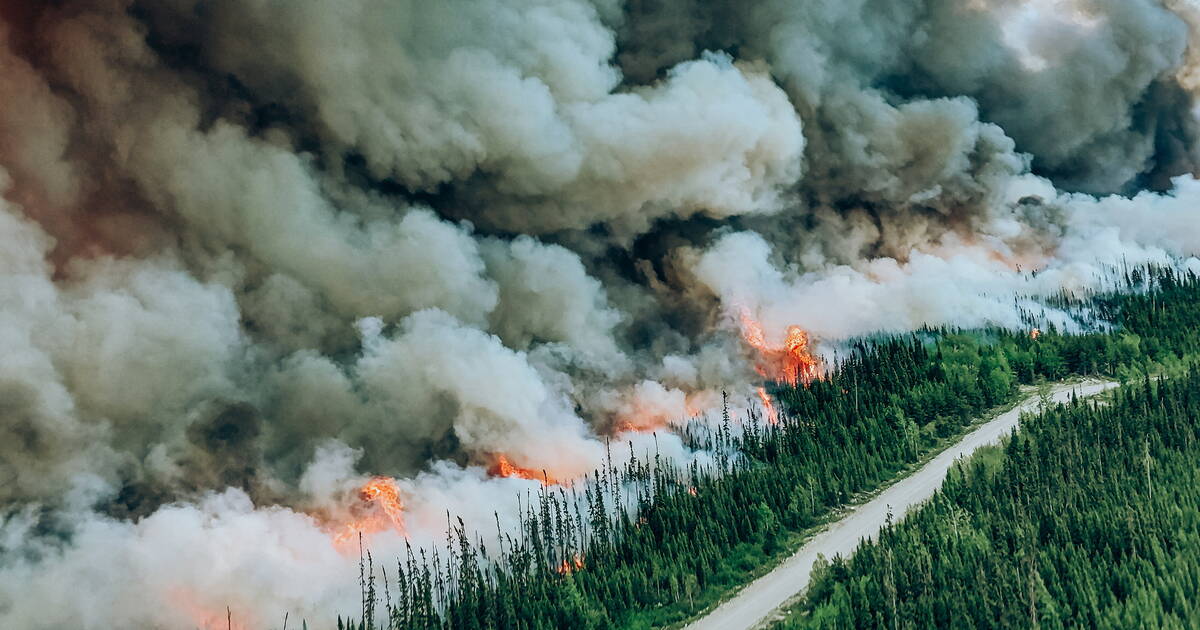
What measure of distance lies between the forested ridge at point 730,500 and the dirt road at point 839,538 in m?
3.34

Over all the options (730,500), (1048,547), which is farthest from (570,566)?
(1048,547)

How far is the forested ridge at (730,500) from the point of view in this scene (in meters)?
110

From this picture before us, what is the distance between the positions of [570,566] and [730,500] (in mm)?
27500

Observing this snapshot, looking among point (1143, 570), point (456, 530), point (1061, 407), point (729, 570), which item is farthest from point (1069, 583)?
point (456, 530)

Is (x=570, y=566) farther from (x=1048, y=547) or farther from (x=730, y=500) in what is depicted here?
(x=1048, y=547)

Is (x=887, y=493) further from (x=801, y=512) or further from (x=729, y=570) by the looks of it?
(x=729, y=570)

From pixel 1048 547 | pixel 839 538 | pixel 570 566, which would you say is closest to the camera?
pixel 1048 547

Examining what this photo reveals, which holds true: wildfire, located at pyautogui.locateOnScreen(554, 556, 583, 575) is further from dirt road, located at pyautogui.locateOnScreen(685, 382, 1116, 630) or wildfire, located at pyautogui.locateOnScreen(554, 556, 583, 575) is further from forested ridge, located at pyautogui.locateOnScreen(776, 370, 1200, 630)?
forested ridge, located at pyautogui.locateOnScreen(776, 370, 1200, 630)

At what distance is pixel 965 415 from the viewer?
16200 centimetres

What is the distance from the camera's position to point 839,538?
116188 mm

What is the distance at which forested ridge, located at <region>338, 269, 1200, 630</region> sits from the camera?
359ft

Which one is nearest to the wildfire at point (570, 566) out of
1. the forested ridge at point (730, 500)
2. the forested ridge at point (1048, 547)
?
the forested ridge at point (730, 500)

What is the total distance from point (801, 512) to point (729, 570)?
19.5 metres

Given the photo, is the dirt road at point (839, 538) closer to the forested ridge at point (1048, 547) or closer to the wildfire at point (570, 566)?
the forested ridge at point (1048, 547)
